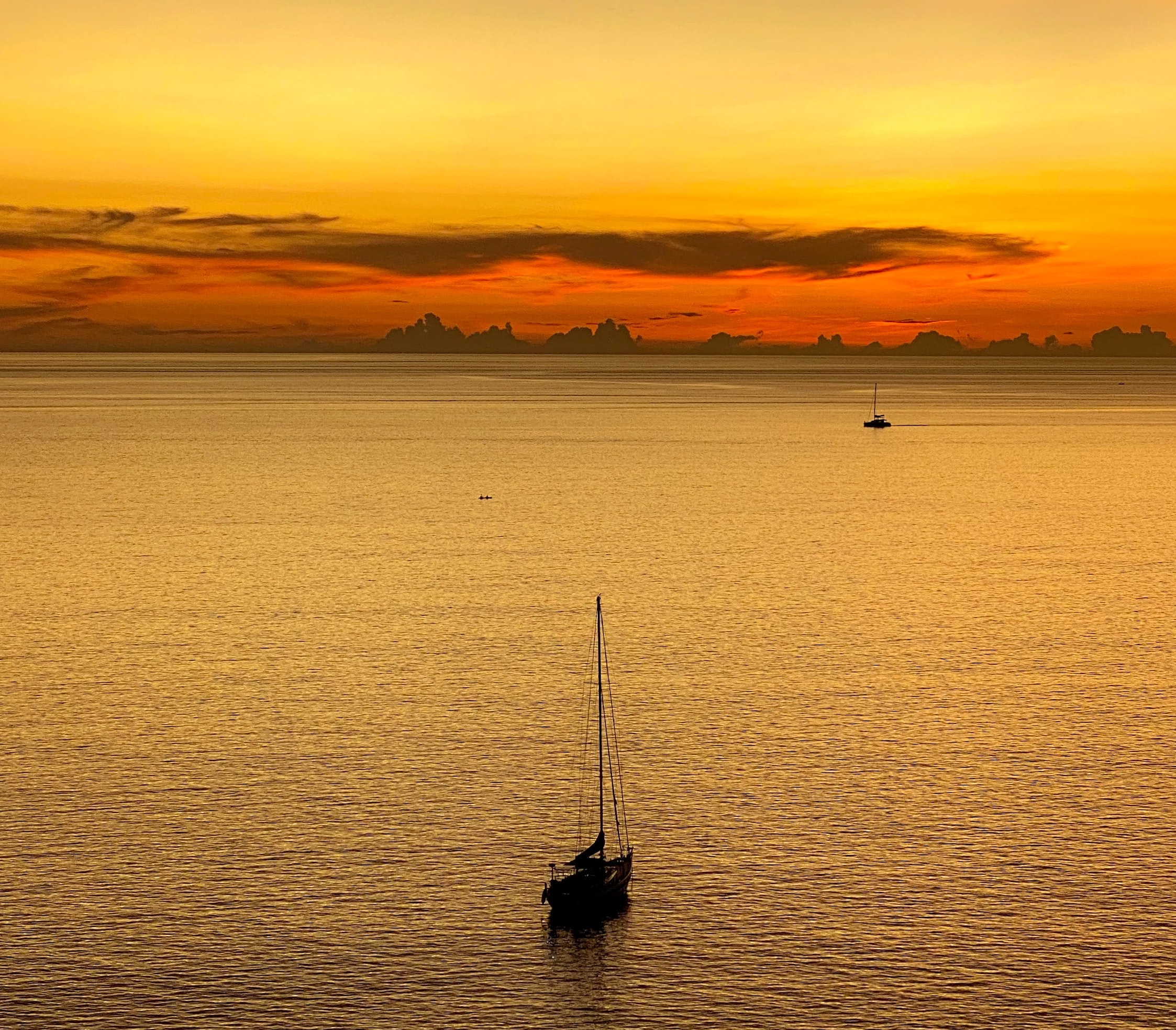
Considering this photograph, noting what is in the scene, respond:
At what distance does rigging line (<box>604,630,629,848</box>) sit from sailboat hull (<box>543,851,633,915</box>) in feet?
22.4

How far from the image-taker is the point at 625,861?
67562 mm

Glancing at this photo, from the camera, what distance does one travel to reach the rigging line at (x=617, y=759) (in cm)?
7531

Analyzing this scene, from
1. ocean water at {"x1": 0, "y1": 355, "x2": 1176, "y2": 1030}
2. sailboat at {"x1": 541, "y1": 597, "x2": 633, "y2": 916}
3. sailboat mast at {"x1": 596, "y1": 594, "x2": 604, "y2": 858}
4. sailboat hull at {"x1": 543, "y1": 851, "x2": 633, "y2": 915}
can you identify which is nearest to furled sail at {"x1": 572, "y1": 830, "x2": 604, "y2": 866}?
sailboat at {"x1": 541, "y1": 597, "x2": 633, "y2": 916}

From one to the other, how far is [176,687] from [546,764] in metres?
32.0

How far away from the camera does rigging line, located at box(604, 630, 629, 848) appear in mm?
75312

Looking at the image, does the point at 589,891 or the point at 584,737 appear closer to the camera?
the point at 589,891

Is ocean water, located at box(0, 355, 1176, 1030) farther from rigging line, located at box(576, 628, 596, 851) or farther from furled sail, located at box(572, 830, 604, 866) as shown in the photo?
furled sail, located at box(572, 830, 604, 866)

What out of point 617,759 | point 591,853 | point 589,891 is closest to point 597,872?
point 589,891

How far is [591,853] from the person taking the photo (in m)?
67.6

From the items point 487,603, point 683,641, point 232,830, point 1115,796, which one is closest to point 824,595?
point 683,641

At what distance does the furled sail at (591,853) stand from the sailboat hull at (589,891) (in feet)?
1.33

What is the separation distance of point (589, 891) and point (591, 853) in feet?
9.58

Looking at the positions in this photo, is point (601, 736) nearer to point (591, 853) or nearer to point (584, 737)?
point (591, 853)

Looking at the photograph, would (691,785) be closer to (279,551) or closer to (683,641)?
(683,641)
